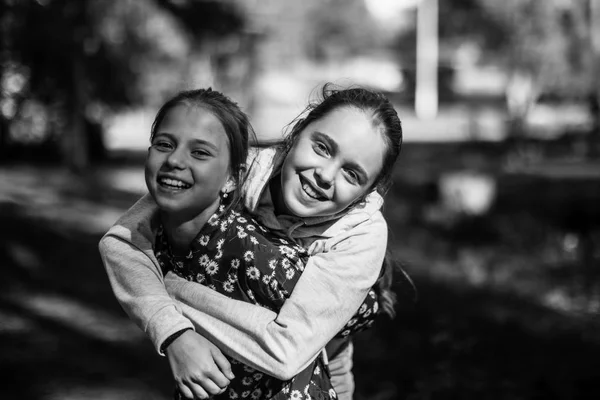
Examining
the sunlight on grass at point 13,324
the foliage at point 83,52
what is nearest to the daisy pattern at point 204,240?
the sunlight on grass at point 13,324

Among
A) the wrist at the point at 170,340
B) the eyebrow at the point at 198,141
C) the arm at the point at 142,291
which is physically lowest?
the wrist at the point at 170,340

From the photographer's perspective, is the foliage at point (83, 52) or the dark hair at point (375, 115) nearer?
the dark hair at point (375, 115)

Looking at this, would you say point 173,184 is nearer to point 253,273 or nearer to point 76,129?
point 253,273

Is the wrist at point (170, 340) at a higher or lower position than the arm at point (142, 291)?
lower

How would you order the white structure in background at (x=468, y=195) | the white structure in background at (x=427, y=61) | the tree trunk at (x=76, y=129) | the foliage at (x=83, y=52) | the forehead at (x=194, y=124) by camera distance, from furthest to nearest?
the white structure in background at (x=427, y=61) < the tree trunk at (x=76, y=129) < the foliage at (x=83, y=52) < the white structure in background at (x=468, y=195) < the forehead at (x=194, y=124)

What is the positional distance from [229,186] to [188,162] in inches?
5.7

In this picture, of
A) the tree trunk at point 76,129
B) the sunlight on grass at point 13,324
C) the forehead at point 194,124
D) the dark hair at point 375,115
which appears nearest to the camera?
the forehead at point 194,124

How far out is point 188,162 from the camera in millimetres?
1860

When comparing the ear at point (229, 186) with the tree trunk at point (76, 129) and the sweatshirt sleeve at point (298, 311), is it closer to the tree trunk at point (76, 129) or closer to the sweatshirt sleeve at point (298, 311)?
the sweatshirt sleeve at point (298, 311)

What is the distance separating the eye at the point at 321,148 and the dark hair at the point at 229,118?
0.17 meters

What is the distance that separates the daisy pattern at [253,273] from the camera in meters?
1.89

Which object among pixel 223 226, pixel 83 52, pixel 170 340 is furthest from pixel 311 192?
pixel 83 52

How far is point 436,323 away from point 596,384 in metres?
1.36

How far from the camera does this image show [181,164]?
1.85m
